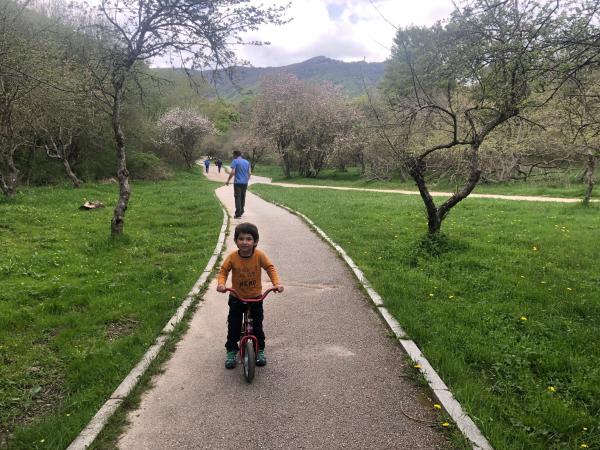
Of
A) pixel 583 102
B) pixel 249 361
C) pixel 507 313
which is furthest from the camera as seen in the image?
pixel 583 102

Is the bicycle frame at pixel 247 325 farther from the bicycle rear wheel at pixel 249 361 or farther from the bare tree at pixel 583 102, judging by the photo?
the bare tree at pixel 583 102

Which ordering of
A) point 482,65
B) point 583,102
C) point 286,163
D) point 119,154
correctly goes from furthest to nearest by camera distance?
point 286,163 → point 119,154 → point 583,102 → point 482,65

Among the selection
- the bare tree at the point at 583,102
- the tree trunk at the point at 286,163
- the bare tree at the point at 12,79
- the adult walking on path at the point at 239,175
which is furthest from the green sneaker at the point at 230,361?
the tree trunk at the point at 286,163

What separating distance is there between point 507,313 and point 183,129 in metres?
38.3

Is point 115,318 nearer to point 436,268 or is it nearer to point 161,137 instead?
point 436,268

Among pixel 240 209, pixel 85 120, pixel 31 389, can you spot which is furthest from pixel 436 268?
pixel 85 120

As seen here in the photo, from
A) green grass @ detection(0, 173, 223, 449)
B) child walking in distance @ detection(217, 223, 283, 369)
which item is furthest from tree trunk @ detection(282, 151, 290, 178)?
child walking in distance @ detection(217, 223, 283, 369)

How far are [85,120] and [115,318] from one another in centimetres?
2025

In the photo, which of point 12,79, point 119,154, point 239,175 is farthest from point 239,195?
point 12,79

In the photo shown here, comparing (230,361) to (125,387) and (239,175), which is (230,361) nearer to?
(125,387)

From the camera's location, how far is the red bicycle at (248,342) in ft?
13.4

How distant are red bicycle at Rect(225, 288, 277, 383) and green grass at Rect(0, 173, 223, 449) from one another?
1.19m

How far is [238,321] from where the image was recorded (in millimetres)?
4453

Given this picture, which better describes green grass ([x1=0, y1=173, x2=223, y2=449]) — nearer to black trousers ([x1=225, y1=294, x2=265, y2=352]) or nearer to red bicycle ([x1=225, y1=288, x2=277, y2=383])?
black trousers ([x1=225, y1=294, x2=265, y2=352])
